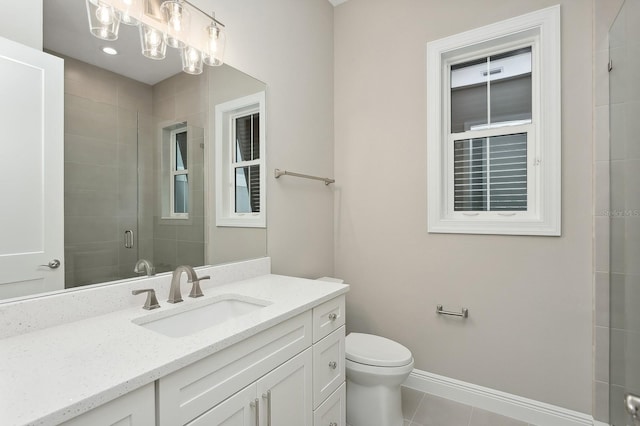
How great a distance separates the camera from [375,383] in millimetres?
1684

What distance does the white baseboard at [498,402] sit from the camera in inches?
68.3

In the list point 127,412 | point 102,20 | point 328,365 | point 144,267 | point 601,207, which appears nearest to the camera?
point 127,412

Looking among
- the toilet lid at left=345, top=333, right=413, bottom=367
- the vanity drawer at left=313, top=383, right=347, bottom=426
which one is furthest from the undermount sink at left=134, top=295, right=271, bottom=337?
the toilet lid at left=345, top=333, right=413, bottom=367

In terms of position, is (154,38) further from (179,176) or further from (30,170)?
(30,170)

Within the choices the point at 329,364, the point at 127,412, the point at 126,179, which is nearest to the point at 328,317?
the point at 329,364

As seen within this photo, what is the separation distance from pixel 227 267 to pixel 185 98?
0.83 metres

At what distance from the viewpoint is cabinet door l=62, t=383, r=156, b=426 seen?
0.62m

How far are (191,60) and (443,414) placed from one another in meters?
2.40

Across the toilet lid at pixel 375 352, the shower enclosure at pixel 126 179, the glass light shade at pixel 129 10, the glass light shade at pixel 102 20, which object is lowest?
the toilet lid at pixel 375 352

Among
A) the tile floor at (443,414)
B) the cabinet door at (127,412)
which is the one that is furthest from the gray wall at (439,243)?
the cabinet door at (127,412)

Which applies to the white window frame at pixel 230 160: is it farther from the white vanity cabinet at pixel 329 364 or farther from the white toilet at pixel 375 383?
the white toilet at pixel 375 383

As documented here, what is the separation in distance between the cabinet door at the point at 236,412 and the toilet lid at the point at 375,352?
0.84 m

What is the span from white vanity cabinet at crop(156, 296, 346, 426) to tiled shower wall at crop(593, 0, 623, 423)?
1.36m

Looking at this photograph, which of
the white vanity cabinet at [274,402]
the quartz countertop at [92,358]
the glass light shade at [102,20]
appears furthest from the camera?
the glass light shade at [102,20]
